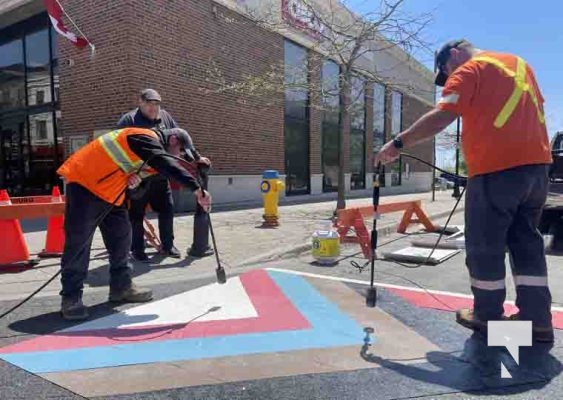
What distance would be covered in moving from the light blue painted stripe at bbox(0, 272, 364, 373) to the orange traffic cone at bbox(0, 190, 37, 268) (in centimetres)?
267

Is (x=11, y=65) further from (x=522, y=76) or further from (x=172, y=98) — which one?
(x=522, y=76)

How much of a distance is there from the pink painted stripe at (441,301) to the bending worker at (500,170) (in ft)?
2.44

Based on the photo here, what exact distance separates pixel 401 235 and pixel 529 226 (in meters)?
5.45

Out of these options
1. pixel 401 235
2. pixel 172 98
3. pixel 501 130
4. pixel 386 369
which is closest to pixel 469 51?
pixel 501 130

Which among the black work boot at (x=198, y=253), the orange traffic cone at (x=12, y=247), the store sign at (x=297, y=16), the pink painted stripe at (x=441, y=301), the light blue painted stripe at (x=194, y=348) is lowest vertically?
the light blue painted stripe at (x=194, y=348)

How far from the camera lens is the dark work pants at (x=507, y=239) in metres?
2.98

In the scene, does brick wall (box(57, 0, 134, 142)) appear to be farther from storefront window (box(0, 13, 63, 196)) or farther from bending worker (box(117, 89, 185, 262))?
bending worker (box(117, 89, 185, 262))

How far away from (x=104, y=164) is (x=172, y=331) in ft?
4.52

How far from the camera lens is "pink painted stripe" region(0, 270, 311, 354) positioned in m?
3.17

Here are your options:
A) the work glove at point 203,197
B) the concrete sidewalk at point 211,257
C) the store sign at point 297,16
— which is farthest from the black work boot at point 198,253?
Result: the store sign at point 297,16

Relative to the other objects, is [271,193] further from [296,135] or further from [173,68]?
[296,135]

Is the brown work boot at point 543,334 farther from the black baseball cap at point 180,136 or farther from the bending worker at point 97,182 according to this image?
the black baseball cap at point 180,136

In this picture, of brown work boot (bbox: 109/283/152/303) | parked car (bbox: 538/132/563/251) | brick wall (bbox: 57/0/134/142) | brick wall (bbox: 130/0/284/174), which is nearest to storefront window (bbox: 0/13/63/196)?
brick wall (bbox: 57/0/134/142)

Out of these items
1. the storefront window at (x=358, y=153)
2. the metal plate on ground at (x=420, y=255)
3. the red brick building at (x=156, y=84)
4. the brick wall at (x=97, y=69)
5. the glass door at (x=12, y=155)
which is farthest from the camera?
the storefront window at (x=358, y=153)
